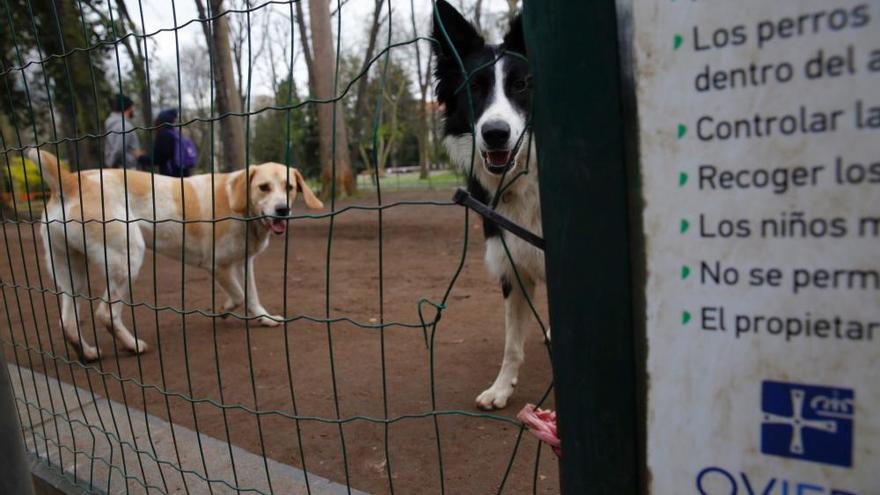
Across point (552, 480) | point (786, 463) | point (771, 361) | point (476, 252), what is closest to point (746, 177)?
point (771, 361)

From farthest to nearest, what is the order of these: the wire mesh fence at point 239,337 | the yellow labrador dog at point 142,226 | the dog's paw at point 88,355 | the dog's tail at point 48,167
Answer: the dog's paw at point 88,355 → the yellow labrador dog at point 142,226 → the dog's tail at point 48,167 → the wire mesh fence at point 239,337

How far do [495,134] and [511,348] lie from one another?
3.93 feet

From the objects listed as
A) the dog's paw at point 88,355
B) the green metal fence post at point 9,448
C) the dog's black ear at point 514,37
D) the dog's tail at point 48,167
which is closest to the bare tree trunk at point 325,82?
the dog's paw at point 88,355

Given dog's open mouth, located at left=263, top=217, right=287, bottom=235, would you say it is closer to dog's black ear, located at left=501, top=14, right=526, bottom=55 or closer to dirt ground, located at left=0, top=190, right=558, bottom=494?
dirt ground, located at left=0, top=190, right=558, bottom=494

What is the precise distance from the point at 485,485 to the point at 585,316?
4.81 ft

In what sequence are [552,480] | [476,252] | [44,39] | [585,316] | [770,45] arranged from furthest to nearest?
[44,39]
[476,252]
[552,480]
[585,316]
[770,45]

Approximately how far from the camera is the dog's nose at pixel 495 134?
1.93 m

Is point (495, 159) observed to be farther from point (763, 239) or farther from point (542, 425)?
point (763, 239)

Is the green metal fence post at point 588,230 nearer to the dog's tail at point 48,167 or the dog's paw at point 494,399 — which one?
the dog's paw at point 494,399

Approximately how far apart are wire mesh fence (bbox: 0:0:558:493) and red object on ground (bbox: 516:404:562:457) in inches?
1.8

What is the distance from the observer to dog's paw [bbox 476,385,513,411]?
102 inches

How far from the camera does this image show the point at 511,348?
2701 mm

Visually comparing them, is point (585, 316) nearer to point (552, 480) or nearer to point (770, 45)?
point (770, 45)

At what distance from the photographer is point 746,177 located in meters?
0.62
